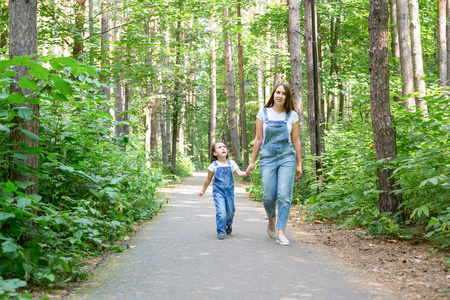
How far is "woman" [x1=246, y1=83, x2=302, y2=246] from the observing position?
6.07 metres

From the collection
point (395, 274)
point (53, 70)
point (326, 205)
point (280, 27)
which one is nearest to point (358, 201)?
point (326, 205)

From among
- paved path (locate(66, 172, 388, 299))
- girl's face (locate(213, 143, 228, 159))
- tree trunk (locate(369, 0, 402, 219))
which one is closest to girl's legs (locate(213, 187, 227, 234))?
paved path (locate(66, 172, 388, 299))

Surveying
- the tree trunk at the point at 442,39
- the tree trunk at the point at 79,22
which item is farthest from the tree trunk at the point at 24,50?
the tree trunk at the point at 442,39

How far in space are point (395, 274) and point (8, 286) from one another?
12.1ft

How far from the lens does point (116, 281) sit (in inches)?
163

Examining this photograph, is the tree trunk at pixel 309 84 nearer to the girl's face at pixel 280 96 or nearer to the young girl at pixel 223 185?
A: the young girl at pixel 223 185

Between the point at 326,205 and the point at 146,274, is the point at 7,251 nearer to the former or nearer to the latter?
the point at 146,274

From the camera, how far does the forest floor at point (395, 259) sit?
3.88m

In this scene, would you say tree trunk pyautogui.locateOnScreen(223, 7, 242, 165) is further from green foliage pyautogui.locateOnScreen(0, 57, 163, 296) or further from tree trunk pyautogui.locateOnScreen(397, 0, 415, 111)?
green foliage pyautogui.locateOnScreen(0, 57, 163, 296)

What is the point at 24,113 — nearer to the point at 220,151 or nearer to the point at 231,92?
the point at 220,151

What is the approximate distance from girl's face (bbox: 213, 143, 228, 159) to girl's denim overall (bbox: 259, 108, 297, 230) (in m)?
0.77

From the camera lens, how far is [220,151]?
22.2ft

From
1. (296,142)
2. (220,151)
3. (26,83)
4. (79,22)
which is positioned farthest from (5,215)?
(79,22)

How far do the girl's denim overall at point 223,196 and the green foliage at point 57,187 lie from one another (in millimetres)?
1516
